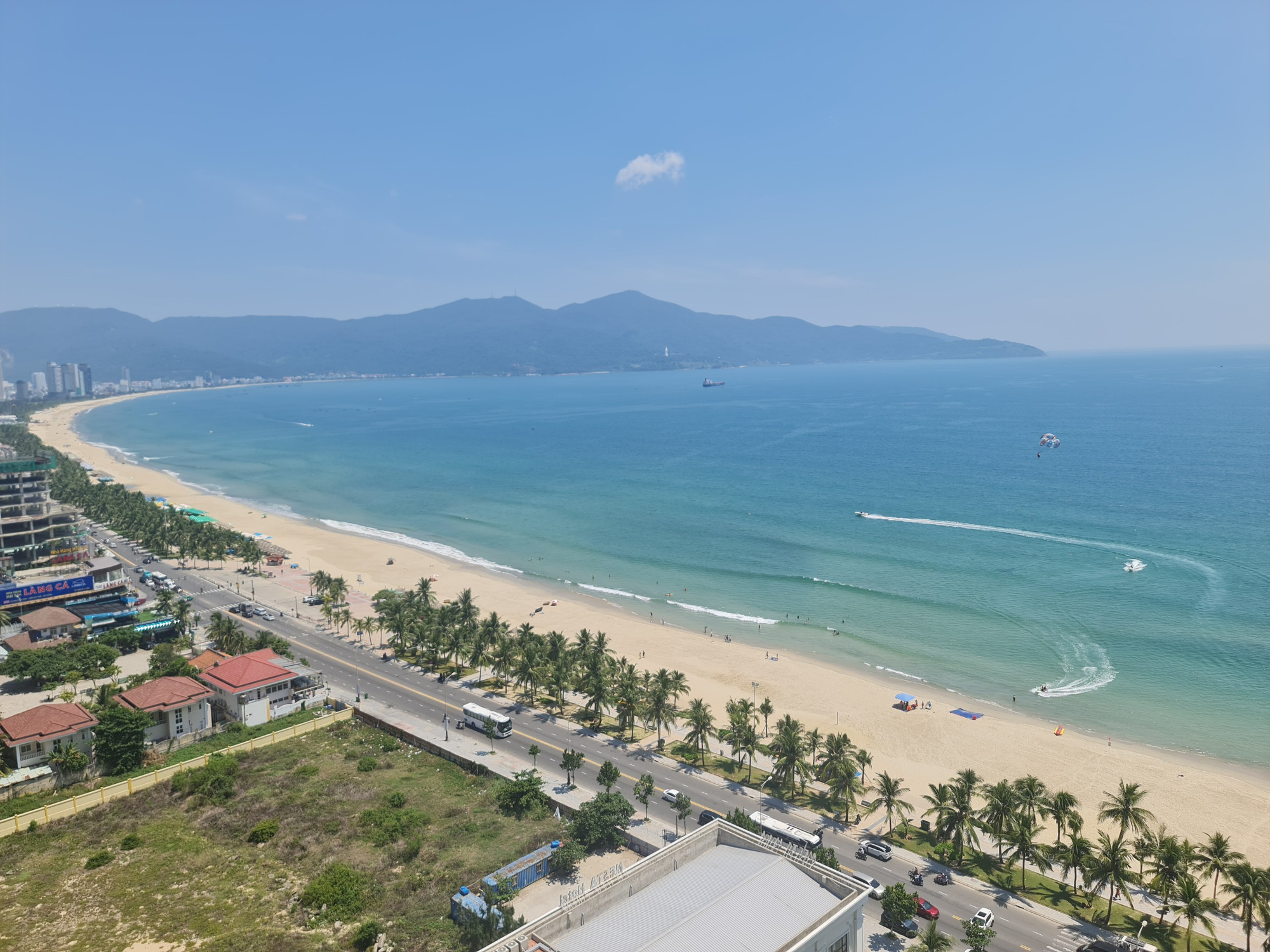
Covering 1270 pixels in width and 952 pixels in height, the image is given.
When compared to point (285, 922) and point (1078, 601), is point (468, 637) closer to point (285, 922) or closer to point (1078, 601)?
point (285, 922)

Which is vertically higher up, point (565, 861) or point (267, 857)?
point (267, 857)

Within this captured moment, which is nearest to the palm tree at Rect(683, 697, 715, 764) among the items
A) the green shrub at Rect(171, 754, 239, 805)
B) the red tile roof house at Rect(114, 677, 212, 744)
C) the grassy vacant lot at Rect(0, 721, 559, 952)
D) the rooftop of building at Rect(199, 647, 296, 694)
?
the grassy vacant lot at Rect(0, 721, 559, 952)

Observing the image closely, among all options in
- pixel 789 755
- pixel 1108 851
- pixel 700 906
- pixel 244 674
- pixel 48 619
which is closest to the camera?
pixel 700 906

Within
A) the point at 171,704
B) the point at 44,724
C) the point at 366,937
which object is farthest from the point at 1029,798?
the point at 44,724

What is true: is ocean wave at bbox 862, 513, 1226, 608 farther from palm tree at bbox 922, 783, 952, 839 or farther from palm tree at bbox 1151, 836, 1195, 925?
palm tree at bbox 922, 783, 952, 839

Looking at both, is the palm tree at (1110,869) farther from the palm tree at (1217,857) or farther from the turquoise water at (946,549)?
the turquoise water at (946,549)

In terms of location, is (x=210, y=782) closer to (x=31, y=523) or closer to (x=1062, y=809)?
(x=1062, y=809)

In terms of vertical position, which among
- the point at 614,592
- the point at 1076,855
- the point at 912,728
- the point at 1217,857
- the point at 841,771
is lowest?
the point at 912,728

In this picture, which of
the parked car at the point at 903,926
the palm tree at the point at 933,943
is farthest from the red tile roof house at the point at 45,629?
the palm tree at the point at 933,943
